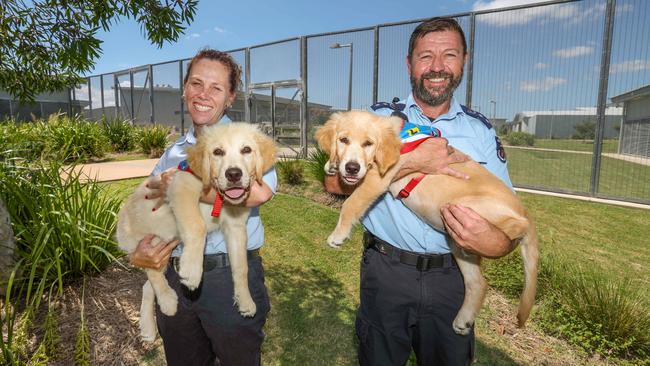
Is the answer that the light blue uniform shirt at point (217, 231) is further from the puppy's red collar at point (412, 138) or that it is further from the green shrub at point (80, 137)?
the green shrub at point (80, 137)

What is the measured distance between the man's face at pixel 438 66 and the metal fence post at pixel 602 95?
27.5 feet

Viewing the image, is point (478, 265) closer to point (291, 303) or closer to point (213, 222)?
point (213, 222)

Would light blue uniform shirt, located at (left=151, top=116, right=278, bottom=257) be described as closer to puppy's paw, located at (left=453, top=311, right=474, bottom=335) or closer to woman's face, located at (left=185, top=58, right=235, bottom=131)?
woman's face, located at (left=185, top=58, right=235, bottom=131)

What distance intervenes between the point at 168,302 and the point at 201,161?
3.08 ft

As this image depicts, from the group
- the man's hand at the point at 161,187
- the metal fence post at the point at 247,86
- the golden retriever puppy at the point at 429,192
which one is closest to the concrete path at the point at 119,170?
the metal fence post at the point at 247,86

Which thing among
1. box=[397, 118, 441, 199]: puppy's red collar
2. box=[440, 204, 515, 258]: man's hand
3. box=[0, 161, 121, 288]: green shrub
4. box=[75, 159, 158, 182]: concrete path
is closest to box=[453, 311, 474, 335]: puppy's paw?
box=[440, 204, 515, 258]: man's hand

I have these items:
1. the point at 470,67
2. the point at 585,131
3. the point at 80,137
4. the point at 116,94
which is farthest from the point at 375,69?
the point at 116,94

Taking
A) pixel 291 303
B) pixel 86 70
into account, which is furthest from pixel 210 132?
pixel 291 303

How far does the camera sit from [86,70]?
3.53 m

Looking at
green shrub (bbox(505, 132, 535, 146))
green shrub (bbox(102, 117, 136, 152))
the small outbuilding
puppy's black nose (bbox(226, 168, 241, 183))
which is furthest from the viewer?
green shrub (bbox(102, 117, 136, 152))

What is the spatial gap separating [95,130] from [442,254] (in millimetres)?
15345

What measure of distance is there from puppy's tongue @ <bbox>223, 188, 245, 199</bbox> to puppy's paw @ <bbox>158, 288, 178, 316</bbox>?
809mm

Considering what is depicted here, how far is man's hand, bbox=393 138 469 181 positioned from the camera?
2.40 m

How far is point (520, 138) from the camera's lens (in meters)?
10.1
